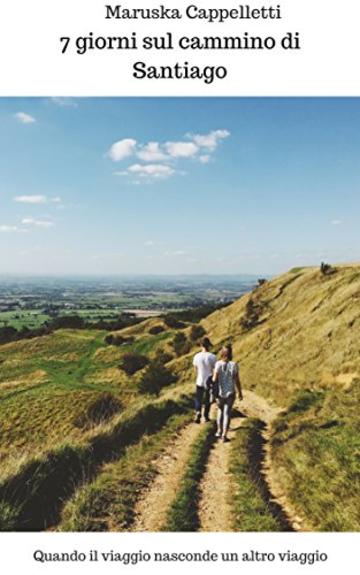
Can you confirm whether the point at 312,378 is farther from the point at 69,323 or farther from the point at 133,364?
the point at 69,323

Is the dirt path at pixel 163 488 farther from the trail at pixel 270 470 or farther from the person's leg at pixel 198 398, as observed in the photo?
the trail at pixel 270 470

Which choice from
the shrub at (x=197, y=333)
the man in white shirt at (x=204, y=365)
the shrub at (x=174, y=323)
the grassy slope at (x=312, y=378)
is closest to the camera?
the grassy slope at (x=312, y=378)

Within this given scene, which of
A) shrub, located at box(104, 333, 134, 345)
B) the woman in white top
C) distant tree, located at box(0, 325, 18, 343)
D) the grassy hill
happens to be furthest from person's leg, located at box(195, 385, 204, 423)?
distant tree, located at box(0, 325, 18, 343)

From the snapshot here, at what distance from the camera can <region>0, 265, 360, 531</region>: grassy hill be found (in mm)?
8000

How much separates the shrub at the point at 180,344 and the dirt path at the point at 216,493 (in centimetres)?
3158

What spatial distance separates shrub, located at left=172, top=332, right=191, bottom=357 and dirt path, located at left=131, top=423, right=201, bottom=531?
1210 inches

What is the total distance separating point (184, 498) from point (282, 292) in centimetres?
3470

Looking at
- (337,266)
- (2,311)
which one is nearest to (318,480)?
(337,266)

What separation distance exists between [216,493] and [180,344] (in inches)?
1462

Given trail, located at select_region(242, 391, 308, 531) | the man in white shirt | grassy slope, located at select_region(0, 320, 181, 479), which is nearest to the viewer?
trail, located at select_region(242, 391, 308, 531)

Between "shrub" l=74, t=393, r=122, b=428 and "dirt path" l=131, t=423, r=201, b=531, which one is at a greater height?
"dirt path" l=131, t=423, r=201, b=531

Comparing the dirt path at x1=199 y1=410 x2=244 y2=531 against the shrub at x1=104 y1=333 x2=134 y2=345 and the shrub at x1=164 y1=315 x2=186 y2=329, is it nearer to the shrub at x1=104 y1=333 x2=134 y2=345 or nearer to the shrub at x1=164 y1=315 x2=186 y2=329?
the shrub at x1=104 y1=333 x2=134 y2=345

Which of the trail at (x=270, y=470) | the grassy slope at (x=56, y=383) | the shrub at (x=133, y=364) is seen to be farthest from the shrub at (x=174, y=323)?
the trail at (x=270, y=470)

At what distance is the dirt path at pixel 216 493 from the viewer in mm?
7304
